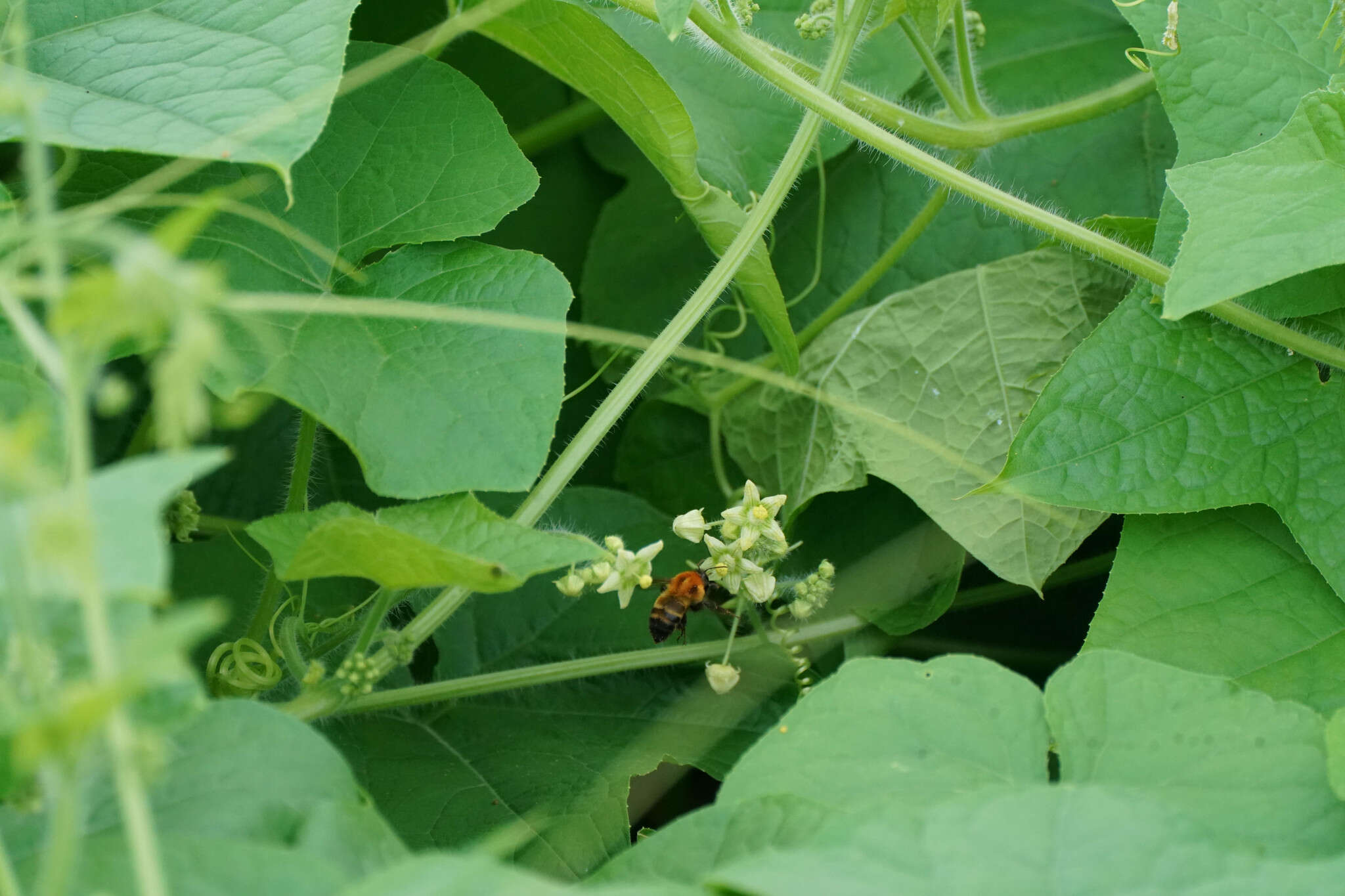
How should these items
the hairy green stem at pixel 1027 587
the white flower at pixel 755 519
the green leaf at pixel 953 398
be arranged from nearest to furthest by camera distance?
the white flower at pixel 755 519 < the green leaf at pixel 953 398 < the hairy green stem at pixel 1027 587

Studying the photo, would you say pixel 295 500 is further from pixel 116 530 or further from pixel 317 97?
pixel 116 530

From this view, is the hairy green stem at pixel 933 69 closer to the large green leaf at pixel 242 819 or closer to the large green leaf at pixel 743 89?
the large green leaf at pixel 743 89

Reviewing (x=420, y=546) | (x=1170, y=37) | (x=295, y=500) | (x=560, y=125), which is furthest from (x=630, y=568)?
(x=560, y=125)

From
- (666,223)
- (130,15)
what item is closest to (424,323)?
(130,15)

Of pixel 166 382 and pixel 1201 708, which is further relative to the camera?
pixel 1201 708

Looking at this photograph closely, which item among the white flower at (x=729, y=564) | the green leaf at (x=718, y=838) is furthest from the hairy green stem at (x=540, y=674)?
the green leaf at (x=718, y=838)

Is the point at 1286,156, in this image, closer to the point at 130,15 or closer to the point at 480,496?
the point at 480,496

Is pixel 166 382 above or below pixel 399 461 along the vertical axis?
above
